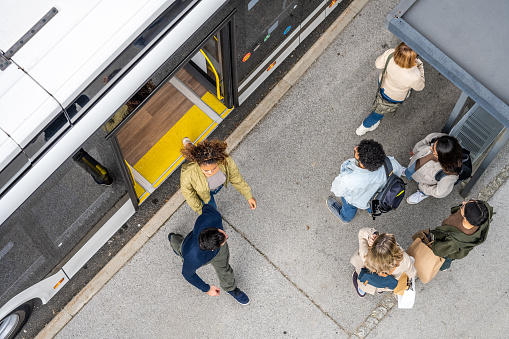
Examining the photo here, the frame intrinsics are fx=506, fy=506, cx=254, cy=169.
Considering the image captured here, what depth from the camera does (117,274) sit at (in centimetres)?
614

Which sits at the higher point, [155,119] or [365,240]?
[155,119]

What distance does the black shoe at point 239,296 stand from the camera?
5.87m

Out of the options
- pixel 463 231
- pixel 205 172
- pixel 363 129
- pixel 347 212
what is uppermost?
pixel 205 172

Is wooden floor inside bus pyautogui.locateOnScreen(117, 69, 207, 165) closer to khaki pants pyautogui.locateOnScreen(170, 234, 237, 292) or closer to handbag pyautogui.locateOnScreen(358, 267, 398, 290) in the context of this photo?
khaki pants pyautogui.locateOnScreen(170, 234, 237, 292)

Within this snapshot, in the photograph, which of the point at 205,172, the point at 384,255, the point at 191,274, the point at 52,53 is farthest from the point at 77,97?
the point at 384,255

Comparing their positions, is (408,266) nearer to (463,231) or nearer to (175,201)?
(463,231)

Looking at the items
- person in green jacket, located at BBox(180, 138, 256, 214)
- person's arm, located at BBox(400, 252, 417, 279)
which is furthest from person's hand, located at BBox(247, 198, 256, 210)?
person's arm, located at BBox(400, 252, 417, 279)

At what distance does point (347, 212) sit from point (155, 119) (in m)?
2.67

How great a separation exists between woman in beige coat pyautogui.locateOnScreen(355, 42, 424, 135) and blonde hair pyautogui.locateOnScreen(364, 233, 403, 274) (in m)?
1.75

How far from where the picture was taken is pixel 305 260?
624 cm

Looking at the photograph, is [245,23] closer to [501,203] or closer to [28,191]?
[28,191]

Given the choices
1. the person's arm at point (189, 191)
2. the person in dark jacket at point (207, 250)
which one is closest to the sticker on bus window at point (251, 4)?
the person's arm at point (189, 191)

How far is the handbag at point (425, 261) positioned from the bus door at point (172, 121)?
284cm

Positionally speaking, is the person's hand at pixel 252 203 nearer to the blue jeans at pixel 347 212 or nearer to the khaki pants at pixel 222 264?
the khaki pants at pixel 222 264
